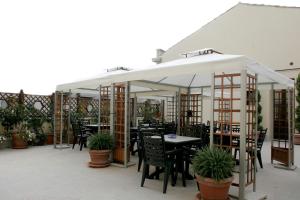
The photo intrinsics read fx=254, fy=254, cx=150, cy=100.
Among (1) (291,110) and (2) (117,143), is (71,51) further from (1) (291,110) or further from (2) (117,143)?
(1) (291,110)

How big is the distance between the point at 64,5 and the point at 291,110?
6593 mm

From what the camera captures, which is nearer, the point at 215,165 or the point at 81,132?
the point at 215,165

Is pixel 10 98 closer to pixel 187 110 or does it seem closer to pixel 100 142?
pixel 100 142

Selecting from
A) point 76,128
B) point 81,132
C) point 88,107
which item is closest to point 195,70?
point 81,132

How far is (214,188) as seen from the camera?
10.6 ft

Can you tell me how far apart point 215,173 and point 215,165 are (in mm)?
99

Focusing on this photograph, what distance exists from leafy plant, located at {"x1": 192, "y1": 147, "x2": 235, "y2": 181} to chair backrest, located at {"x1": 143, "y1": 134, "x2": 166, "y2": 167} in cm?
74

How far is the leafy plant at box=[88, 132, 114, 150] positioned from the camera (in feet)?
18.1

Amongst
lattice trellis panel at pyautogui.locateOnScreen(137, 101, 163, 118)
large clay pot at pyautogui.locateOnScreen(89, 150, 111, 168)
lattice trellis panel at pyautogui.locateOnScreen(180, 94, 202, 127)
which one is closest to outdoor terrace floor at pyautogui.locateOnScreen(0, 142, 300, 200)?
large clay pot at pyautogui.locateOnScreen(89, 150, 111, 168)

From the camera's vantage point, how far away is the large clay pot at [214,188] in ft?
10.6

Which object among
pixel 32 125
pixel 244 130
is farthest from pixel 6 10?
pixel 244 130

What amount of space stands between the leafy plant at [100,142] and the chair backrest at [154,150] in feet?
5.06

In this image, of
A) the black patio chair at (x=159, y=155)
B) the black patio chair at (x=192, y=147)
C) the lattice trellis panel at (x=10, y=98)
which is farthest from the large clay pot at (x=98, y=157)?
the lattice trellis panel at (x=10, y=98)

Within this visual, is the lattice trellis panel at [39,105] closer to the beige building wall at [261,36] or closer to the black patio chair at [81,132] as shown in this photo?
the black patio chair at [81,132]
